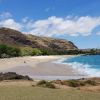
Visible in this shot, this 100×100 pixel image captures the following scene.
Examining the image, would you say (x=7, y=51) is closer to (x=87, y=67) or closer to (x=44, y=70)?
(x=87, y=67)

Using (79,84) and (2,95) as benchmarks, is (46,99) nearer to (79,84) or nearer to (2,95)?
(2,95)

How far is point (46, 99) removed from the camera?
42.1ft

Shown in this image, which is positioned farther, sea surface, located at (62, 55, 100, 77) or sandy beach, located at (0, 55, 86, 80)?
sea surface, located at (62, 55, 100, 77)

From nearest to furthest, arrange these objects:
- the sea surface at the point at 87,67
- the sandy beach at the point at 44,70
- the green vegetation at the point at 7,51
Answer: the sandy beach at the point at 44,70 < the sea surface at the point at 87,67 < the green vegetation at the point at 7,51

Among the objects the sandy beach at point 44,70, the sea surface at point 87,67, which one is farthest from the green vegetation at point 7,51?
the sandy beach at point 44,70

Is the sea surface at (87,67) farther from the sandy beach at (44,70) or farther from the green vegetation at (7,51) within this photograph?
the green vegetation at (7,51)

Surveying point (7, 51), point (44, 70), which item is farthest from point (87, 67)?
point (7, 51)

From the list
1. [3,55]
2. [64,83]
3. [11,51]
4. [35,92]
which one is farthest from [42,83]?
[11,51]

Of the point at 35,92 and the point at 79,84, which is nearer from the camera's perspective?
the point at 35,92

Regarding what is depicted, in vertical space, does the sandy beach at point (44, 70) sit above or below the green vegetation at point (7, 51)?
below

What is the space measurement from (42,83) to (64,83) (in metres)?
1.55

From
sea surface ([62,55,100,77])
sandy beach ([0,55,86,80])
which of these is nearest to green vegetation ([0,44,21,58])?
sea surface ([62,55,100,77])

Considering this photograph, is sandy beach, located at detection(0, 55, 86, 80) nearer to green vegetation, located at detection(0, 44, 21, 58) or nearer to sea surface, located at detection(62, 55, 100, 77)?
sea surface, located at detection(62, 55, 100, 77)

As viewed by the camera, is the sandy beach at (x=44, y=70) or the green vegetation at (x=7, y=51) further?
the green vegetation at (x=7, y=51)
